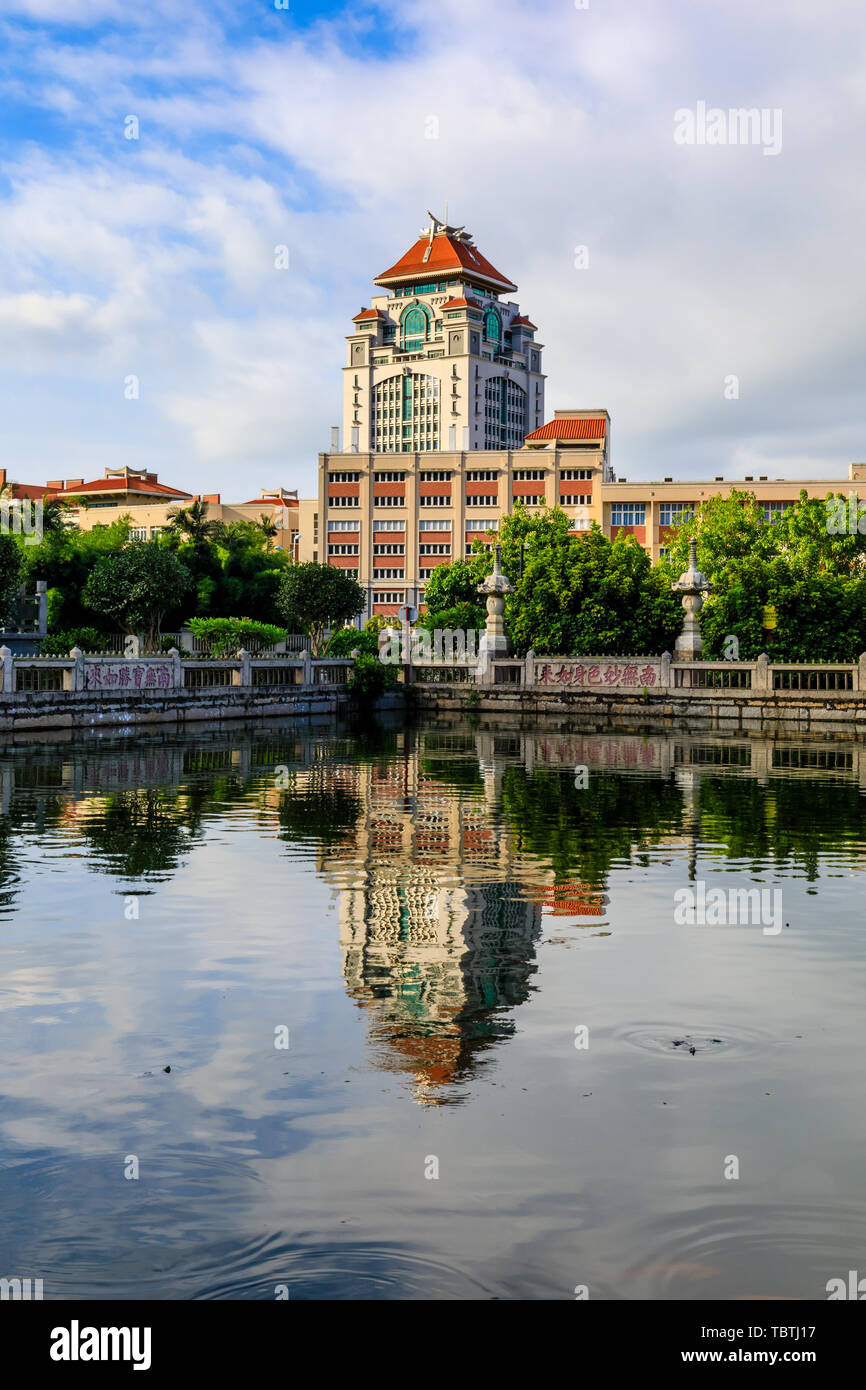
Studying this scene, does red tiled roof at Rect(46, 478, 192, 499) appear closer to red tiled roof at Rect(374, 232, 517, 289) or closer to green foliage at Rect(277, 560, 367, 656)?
red tiled roof at Rect(374, 232, 517, 289)

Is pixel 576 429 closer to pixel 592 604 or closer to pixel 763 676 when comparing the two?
pixel 592 604

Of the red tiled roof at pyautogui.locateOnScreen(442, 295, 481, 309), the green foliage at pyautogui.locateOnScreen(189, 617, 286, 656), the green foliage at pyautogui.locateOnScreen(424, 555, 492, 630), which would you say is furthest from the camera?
the red tiled roof at pyautogui.locateOnScreen(442, 295, 481, 309)

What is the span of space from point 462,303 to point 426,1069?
454 ft

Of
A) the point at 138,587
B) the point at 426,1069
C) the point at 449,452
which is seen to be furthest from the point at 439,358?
the point at 426,1069

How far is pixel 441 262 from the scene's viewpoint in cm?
14175

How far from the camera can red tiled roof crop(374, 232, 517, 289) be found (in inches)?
5561

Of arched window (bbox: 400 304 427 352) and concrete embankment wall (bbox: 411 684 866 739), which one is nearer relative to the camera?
concrete embankment wall (bbox: 411 684 866 739)

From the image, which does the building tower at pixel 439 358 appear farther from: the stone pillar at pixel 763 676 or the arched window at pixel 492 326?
the stone pillar at pixel 763 676

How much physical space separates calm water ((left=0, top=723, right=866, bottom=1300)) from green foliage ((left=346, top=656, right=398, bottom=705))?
34515 millimetres

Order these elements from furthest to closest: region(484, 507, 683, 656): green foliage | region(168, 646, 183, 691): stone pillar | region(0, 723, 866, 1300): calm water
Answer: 1. region(484, 507, 683, 656): green foliage
2. region(168, 646, 183, 691): stone pillar
3. region(0, 723, 866, 1300): calm water

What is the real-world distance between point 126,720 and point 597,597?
21.7m

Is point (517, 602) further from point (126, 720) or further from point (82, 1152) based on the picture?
point (82, 1152)

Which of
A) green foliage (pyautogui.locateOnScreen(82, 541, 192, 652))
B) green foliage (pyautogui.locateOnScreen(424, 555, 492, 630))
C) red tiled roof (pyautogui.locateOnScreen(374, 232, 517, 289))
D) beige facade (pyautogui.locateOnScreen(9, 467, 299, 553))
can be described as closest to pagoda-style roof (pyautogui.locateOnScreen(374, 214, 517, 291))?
→ red tiled roof (pyautogui.locateOnScreen(374, 232, 517, 289))

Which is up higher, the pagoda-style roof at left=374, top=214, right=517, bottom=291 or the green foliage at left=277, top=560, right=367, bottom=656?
the pagoda-style roof at left=374, top=214, right=517, bottom=291
